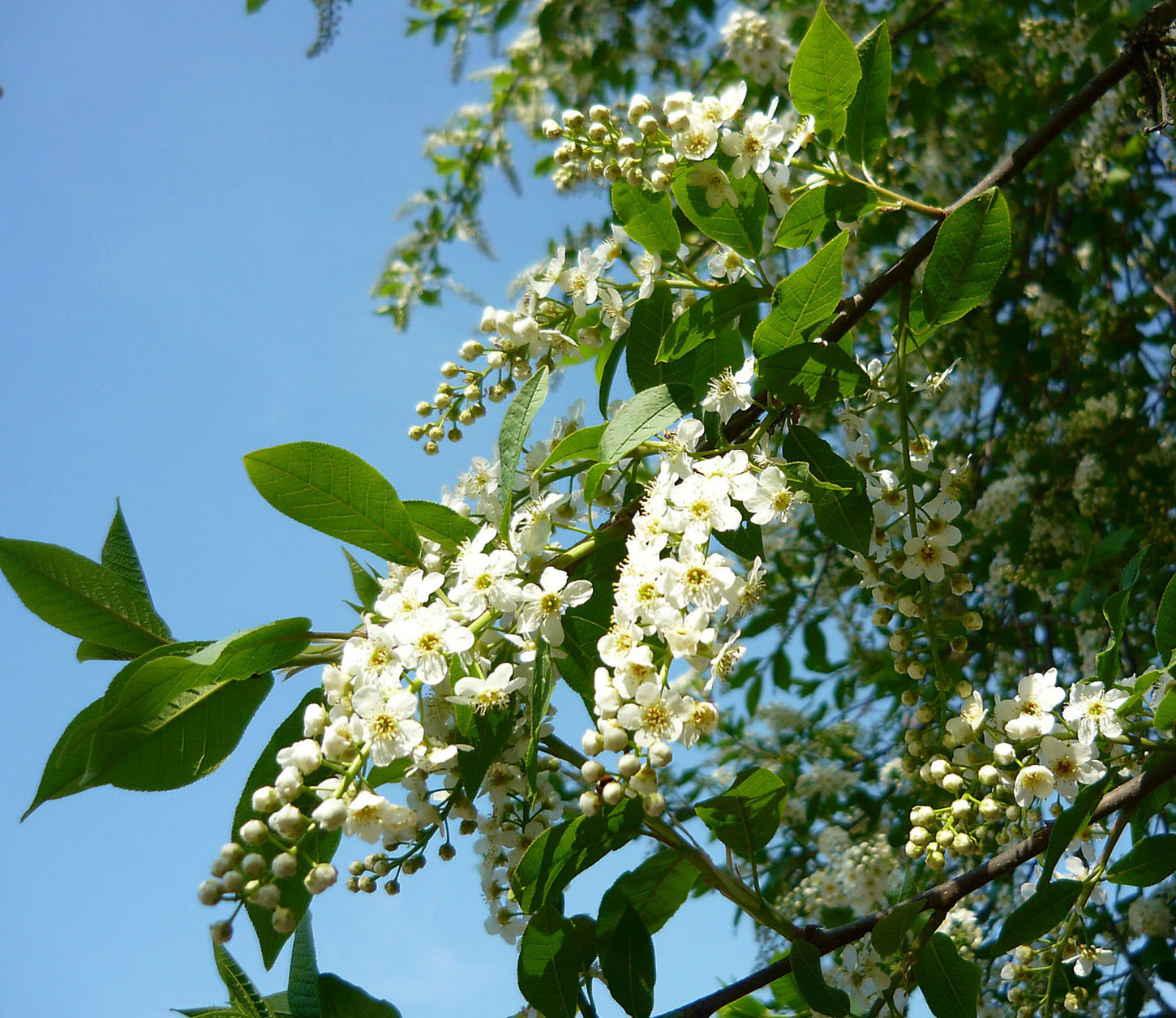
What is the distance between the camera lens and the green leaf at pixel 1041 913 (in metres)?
1.38

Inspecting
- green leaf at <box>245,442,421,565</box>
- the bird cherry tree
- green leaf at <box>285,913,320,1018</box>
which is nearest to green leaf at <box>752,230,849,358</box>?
the bird cherry tree

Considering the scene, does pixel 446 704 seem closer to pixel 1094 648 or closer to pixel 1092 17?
pixel 1094 648

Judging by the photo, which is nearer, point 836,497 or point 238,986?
point 238,986

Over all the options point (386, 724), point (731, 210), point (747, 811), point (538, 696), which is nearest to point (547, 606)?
point (538, 696)

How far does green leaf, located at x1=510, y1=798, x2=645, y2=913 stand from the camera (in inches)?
48.7

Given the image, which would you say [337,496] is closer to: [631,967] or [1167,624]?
[631,967]

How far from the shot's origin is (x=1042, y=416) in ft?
13.2

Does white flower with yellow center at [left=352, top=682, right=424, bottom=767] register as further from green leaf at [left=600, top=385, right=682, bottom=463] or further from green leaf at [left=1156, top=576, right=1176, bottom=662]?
green leaf at [left=1156, top=576, right=1176, bottom=662]

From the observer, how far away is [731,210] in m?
1.56

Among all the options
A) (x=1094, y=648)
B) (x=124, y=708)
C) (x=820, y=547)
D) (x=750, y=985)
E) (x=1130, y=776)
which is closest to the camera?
(x=124, y=708)

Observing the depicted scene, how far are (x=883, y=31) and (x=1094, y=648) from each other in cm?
234

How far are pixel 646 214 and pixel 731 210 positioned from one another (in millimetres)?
134

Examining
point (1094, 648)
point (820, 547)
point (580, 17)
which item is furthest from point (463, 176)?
point (1094, 648)

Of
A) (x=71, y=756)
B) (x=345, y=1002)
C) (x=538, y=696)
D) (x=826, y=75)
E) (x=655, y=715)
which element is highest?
(x=826, y=75)
